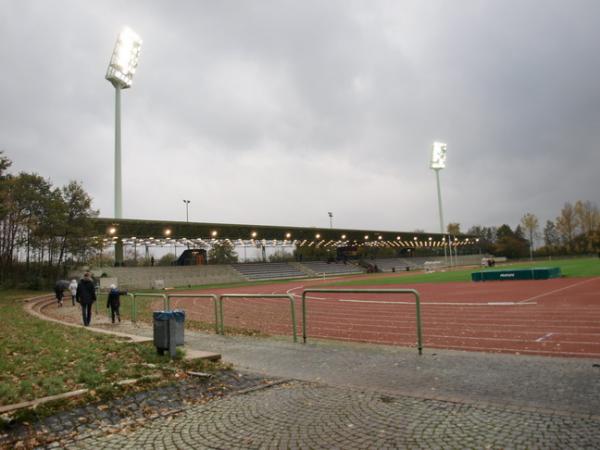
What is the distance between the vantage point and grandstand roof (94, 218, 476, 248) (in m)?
46.6

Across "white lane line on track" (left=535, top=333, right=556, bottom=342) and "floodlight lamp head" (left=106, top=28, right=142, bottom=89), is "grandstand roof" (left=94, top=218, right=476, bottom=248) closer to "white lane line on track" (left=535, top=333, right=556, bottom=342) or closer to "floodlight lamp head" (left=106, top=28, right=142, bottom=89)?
"floodlight lamp head" (left=106, top=28, right=142, bottom=89)

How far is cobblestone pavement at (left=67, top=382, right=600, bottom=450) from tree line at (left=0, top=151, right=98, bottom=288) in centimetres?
3729

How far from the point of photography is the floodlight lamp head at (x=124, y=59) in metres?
53.9

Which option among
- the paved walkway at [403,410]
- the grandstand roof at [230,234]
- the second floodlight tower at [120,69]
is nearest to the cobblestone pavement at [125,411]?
the paved walkway at [403,410]

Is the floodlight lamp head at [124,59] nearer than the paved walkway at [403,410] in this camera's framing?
No

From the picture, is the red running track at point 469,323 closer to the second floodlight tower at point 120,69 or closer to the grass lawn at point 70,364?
the grass lawn at point 70,364

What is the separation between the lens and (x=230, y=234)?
57344 mm

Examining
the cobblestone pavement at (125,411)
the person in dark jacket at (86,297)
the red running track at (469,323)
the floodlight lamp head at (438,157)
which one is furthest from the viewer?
the floodlight lamp head at (438,157)

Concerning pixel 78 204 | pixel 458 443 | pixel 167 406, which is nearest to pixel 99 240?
pixel 78 204

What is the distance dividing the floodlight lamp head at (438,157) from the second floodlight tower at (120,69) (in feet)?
164

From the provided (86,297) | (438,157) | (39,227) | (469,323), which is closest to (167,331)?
(469,323)

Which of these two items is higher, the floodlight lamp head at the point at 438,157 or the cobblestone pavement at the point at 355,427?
the floodlight lamp head at the point at 438,157

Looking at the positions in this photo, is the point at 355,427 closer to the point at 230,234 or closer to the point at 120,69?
the point at 230,234

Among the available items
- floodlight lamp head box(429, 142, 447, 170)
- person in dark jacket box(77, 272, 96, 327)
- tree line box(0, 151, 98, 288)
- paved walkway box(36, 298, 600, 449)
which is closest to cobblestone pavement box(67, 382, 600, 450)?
paved walkway box(36, 298, 600, 449)
